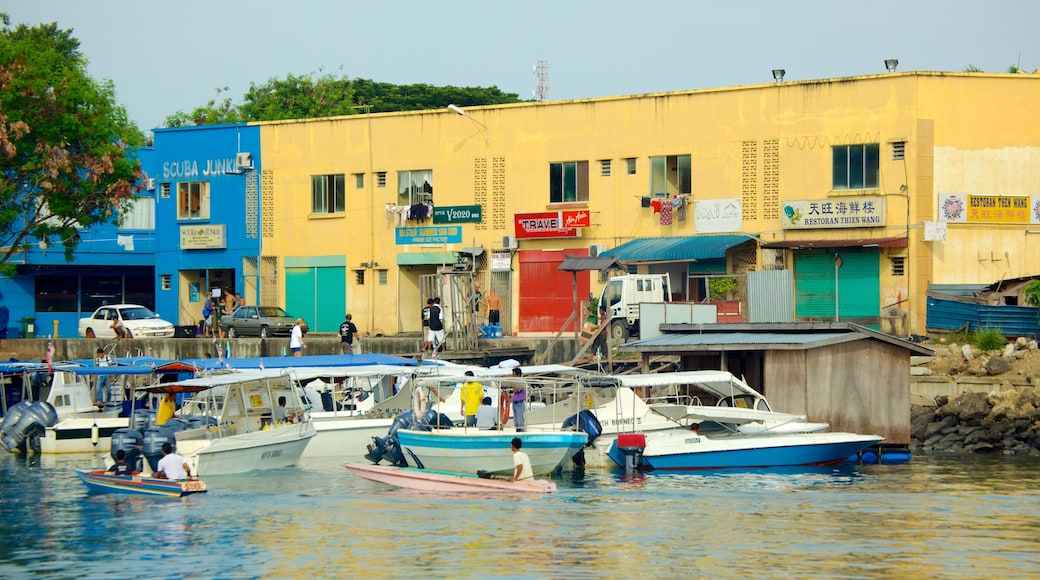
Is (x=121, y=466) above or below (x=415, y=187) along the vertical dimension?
below

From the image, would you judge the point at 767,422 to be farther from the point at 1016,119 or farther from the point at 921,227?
the point at 1016,119

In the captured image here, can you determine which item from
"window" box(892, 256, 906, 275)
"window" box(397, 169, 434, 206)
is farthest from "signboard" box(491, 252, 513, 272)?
"window" box(892, 256, 906, 275)

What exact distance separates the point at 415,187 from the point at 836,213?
1689 cm

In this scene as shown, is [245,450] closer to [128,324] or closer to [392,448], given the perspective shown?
[392,448]

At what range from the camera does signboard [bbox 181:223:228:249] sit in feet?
190

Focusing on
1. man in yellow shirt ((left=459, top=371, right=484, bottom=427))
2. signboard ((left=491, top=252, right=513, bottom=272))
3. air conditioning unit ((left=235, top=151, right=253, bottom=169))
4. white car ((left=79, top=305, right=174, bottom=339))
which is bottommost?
man in yellow shirt ((left=459, top=371, right=484, bottom=427))

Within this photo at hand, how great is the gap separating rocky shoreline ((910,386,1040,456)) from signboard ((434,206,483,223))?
68.3 ft

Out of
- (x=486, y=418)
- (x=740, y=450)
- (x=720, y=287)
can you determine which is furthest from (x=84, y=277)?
(x=740, y=450)

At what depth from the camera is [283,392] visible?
34.0 m

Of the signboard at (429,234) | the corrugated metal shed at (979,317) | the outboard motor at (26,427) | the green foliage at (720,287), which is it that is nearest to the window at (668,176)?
the green foliage at (720,287)

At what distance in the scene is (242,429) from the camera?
31891 millimetres

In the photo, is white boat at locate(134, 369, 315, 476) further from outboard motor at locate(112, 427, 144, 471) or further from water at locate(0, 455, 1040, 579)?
water at locate(0, 455, 1040, 579)

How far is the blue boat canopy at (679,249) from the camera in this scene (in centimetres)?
4666

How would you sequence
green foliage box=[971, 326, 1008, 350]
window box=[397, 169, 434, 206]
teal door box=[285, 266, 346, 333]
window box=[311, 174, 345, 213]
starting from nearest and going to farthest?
green foliage box=[971, 326, 1008, 350]
window box=[397, 169, 434, 206]
teal door box=[285, 266, 346, 333]
window box=[311, 174, 345, 213]
